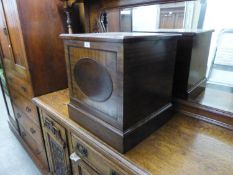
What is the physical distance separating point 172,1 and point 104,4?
487 millimetres

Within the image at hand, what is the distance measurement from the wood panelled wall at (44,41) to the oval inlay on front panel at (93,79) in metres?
0.55

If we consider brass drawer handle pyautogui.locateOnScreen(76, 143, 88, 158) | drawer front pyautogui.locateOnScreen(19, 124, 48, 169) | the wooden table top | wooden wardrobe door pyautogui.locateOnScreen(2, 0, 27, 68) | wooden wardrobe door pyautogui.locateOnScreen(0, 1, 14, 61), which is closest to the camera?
the wooden table top

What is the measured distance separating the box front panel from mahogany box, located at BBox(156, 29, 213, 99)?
473mm

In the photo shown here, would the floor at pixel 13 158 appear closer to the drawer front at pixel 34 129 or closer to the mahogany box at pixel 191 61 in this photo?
the drawer front at pixel 34 129

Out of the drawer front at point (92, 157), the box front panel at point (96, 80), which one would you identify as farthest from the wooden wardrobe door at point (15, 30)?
the drawer front at point (92, 157)

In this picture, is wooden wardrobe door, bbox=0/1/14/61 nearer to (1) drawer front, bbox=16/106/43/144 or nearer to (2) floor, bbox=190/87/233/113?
(1) drawer front, bbox=16/106/43/144

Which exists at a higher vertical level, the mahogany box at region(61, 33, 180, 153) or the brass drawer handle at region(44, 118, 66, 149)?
the mahogany box at region(61, 33, 180, 153)

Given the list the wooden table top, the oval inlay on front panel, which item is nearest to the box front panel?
the oval inlay on front panel

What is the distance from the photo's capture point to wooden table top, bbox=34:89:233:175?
0.58m

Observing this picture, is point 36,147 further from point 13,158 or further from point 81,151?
point 81,151

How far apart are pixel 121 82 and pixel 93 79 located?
6.8 inches

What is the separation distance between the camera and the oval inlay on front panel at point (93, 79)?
643mm

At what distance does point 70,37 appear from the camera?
0.75 meters

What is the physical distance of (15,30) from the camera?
46.3 inches
